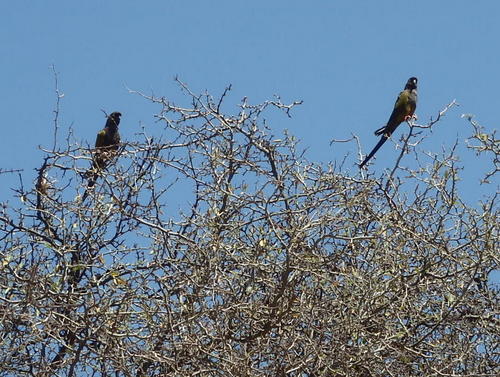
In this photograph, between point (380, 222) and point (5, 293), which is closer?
point (5, 293)

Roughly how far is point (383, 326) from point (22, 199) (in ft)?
7.71

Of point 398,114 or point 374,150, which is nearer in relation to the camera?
point 374,150

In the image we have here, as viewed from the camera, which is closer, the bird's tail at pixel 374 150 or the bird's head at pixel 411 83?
the bird's tail at pixel 374 150

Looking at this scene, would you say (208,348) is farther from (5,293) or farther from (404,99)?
(404,99)

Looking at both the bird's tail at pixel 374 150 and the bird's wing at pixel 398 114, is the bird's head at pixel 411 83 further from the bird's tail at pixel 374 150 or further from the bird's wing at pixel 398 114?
the bird's tail at pixel 374 150

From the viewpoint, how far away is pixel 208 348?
255 inches

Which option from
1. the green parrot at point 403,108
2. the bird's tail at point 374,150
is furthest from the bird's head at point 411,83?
the bird's tail at point 374,150

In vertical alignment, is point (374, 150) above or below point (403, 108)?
below

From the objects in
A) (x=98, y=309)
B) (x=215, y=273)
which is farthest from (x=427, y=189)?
(x=98, y=309)

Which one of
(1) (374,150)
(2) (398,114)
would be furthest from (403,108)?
(1) (374,150)

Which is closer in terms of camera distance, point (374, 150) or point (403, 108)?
point (374, 150)

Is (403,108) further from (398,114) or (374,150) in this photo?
(374,150)

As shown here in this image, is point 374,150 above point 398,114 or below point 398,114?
below

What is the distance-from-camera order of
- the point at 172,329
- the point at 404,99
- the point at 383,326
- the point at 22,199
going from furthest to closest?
the point at 404,99, the point at 22,199, the point at 383,326, the point at 172,329
